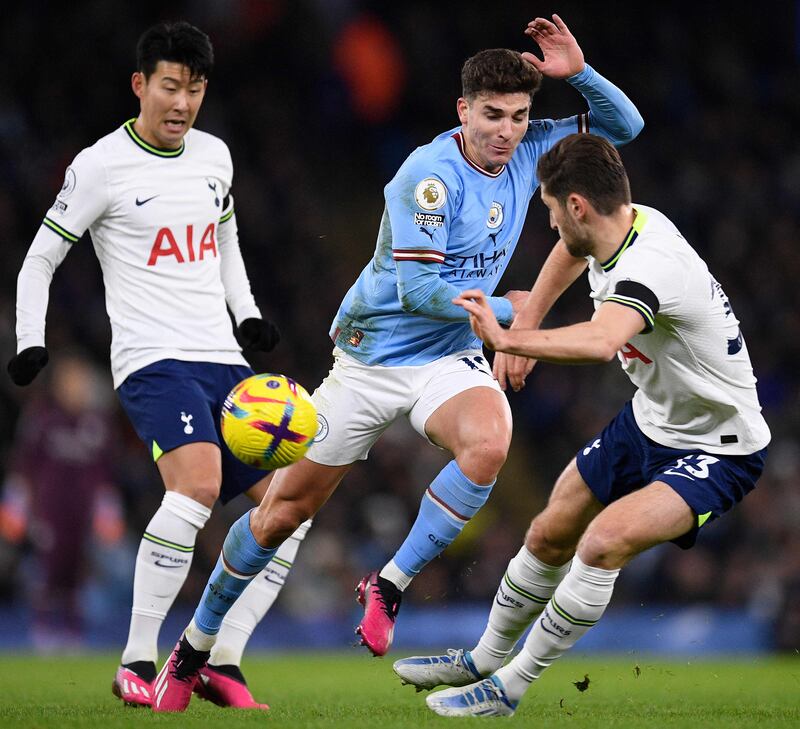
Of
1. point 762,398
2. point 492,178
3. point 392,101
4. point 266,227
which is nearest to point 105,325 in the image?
point 266,227

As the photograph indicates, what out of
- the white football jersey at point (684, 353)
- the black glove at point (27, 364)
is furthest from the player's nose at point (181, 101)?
the white football jersey at point (684, 353)

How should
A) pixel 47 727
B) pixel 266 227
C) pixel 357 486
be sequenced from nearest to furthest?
pixel 47 727 < pixel 357 486 < pixel 266 227

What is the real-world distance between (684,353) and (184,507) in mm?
2259

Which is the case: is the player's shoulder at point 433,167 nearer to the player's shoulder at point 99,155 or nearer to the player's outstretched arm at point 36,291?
the player's shoulder at point 99,155

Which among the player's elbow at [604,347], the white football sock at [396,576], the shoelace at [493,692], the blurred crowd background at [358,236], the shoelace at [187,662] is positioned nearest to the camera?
the player's elbow at [604,347]

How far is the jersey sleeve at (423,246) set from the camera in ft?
18.2

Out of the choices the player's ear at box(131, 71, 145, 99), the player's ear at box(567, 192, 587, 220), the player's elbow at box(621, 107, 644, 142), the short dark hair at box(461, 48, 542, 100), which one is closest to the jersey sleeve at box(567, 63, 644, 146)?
the player's elbow at box(621, 107, 644, 142)

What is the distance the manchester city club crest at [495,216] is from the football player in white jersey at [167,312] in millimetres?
1297

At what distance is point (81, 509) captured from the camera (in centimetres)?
1110

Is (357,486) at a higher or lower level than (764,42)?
lower

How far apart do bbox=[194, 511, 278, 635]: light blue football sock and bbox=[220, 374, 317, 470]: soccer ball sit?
0.55m

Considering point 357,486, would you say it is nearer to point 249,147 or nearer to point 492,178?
point 249,147

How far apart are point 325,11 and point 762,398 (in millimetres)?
7510

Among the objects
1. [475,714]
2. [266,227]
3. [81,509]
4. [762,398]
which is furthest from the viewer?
[266,227]
